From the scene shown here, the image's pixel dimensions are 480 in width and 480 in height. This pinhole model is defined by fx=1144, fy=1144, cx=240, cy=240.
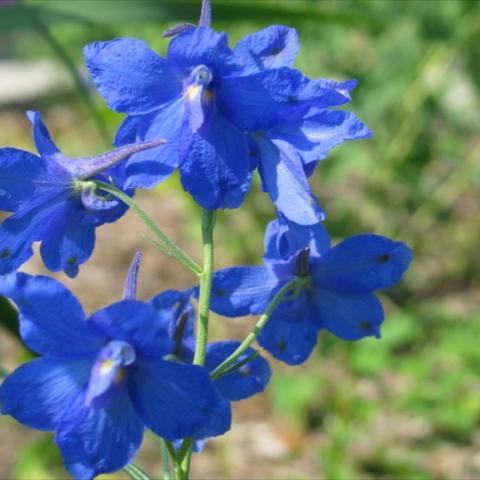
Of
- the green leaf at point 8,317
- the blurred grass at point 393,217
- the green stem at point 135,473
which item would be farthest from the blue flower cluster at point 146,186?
the blurred grass at point 393,217

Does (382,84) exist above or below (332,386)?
above

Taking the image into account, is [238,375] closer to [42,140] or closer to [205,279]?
[205,279]

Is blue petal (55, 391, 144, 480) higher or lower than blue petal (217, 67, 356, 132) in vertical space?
lower

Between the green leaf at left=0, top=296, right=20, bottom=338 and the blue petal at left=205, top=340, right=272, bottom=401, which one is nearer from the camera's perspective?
the blue petal at left=205, top=340, right=272, bottom=401

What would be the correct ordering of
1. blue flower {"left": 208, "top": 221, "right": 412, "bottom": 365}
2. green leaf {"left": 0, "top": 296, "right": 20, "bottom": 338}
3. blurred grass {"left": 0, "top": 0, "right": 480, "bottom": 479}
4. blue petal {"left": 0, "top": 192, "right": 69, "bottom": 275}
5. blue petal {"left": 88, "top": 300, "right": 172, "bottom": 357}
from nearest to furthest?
blue petal {"left": 88, "top": 300, "right": 172, "bottom": 357} → blue petal {"left": 0, "top": 192, "right": 69, "bottom": 275} → blue flower {"left": 208, "top": 221, "right": 412, "bottom": 365} → green leaf {"left": 0, "top": 296, "right": 20, "bottom": 338} → blurred grass {"left": 0, "top": 0, "right": 480, "bottom": 479}

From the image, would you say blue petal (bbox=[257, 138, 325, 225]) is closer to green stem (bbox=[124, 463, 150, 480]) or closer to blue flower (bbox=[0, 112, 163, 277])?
blue flower (bbox=[0, 112, 163, 277])

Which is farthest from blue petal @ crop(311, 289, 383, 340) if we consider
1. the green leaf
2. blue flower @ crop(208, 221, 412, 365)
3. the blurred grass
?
the blurred grass

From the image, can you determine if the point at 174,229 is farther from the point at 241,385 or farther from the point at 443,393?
the point at 241,385

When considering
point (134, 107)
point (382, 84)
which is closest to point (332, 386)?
point (382, 84)
